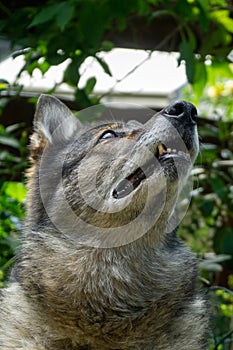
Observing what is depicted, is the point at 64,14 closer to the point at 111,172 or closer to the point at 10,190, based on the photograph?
the point at 111,172

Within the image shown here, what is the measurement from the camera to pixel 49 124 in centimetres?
389

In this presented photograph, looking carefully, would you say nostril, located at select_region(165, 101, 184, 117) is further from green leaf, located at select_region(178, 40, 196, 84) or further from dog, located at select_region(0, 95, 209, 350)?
green leaf, located at select_region(178, 40, 196, 84)

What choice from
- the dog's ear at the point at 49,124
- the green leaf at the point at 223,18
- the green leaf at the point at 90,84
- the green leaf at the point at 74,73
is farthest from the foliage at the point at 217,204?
the dog's ear at the point at 49,124

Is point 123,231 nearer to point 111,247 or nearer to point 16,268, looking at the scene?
point 111,247

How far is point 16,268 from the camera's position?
3.64 metres

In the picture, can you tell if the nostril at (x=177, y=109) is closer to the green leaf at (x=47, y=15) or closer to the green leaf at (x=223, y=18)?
the green leaf at (x=47, y=15)

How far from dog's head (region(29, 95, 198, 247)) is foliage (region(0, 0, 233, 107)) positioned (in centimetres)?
61

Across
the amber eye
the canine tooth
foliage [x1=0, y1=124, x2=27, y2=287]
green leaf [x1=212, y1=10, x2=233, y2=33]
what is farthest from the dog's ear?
green leaf [x1=212, y1=10, x2=233, y2=33]

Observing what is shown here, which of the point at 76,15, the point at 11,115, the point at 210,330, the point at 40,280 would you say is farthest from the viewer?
the point at 11,115

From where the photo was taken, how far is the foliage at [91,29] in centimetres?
436

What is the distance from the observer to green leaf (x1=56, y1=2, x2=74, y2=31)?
4.02 m

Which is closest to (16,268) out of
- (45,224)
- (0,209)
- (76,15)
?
(45,224)

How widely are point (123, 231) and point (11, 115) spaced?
7.64 feet

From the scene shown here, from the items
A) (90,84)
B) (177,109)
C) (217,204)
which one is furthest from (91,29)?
(217,204)
